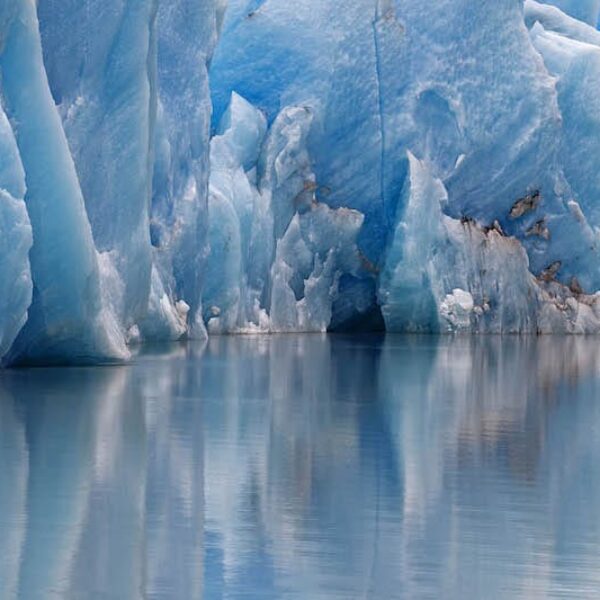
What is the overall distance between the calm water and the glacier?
185 inches

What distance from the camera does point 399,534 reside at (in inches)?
141

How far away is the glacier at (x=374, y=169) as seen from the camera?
13180 mm

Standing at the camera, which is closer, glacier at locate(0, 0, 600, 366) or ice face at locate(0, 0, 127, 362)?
ice face at locate(0, 0, 127, 362)

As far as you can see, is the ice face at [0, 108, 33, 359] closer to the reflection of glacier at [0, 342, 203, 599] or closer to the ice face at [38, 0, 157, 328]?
the reflection of glacier at [0, 342, 203, 599]

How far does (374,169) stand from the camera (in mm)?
18172

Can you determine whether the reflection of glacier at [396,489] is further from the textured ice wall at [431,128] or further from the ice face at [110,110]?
the textured ice wall at [431,128]

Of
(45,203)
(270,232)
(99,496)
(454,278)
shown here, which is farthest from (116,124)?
(454,278)

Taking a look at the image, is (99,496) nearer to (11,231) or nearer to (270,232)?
(11,231)

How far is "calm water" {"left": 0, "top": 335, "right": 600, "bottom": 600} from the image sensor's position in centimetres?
303

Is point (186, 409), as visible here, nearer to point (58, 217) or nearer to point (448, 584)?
point (58, 217)

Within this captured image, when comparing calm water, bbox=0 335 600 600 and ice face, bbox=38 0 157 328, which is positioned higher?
ice face, bbox=38 0 157 328

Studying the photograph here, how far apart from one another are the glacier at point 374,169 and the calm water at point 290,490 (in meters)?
4.69

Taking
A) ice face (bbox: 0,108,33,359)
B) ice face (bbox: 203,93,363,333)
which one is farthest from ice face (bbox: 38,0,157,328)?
ice face (bbox: 203,93,363,333)

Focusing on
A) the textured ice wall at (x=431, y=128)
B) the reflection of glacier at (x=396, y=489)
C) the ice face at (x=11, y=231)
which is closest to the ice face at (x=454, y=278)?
the textured ice wall at (x=431, y=128)
